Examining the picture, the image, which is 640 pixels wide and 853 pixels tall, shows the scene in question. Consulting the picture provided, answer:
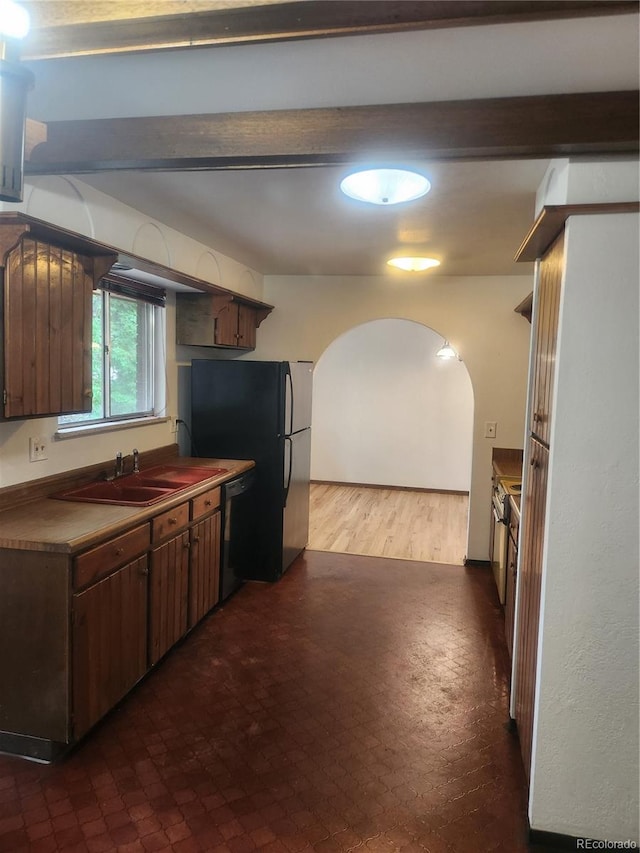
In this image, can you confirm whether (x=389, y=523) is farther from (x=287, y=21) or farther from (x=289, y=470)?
(x=287, y=21)

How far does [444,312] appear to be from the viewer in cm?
449

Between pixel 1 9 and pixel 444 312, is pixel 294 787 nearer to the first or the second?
pixel 1 9

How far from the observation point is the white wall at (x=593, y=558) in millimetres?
1687

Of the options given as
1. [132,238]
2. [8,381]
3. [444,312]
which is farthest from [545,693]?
[444,312]

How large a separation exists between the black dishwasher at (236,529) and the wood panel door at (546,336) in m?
2.05

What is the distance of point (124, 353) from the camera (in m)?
3.60

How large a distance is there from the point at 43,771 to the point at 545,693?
191cm

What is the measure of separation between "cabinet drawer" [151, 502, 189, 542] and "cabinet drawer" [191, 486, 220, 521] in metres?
0.09

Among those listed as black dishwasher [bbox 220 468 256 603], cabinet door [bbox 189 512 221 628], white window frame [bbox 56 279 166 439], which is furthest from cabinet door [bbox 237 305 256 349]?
cabinet door [bbox 189 512 221 628]

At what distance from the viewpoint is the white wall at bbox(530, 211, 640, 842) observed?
1.69 metres

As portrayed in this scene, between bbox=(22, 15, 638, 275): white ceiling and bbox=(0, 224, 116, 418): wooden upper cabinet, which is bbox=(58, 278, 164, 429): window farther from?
bbox=(22, 15, 638, 275): white ceiling

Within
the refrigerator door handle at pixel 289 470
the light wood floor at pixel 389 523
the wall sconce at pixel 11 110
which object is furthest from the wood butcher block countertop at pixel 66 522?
the light wood floor at pixel 389 523

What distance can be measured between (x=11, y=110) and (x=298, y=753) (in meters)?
2.37

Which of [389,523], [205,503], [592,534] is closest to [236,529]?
[205,503]
